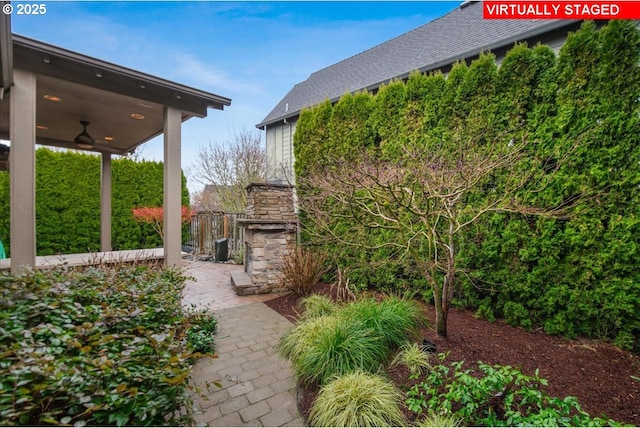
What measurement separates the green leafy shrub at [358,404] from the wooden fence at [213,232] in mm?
7600

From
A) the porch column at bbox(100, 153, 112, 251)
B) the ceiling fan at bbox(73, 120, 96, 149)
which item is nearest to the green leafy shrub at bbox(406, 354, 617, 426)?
the ceiling fan at bbox(73, 120, 96, 149)

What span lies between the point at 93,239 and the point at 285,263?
7033mm

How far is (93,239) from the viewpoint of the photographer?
8633 millimetres

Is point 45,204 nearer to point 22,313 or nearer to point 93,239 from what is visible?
point 93,239

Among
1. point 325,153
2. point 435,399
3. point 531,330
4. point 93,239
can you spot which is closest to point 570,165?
point 531,330

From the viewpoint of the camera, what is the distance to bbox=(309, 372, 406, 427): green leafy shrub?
6.31 feet

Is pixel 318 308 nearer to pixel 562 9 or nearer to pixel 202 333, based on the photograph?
pixel 202 333

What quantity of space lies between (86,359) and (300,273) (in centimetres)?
421

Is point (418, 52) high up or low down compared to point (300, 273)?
up

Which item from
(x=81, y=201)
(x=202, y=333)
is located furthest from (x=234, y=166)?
(x=202, y=333)

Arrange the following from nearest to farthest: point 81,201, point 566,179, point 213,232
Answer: point 566,179
point 81,201
point 213,232

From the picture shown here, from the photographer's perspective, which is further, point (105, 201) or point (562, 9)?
point (105, 201)

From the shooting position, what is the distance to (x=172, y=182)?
4262 mm

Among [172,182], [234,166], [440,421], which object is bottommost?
[440,421]
